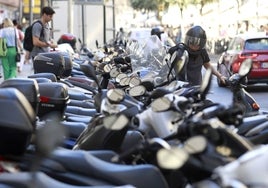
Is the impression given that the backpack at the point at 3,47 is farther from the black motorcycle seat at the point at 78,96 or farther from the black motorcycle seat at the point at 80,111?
the black motorcycle seat at the point at 80,111

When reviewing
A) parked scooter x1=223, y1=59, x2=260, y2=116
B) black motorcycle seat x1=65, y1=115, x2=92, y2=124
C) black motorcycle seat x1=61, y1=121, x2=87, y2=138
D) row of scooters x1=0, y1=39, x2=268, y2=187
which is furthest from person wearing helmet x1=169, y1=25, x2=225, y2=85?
row of scooters x1=0, y1=39, x2=268, y2=187

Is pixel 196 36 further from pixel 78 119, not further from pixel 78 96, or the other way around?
pixel 78 119

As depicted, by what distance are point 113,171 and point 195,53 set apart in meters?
5.05

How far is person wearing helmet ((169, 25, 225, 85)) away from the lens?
803 cm

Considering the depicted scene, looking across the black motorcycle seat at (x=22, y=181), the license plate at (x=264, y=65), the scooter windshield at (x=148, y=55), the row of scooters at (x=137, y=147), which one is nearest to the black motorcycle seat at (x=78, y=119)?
the row of scooters at (x=137, y=147)

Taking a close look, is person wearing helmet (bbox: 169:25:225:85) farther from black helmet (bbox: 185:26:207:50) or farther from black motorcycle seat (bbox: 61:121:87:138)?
black motorcycle seat (bbox: 61:121:87:138)

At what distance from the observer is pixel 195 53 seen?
8.40 m

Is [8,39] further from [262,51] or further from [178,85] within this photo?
[178,85]

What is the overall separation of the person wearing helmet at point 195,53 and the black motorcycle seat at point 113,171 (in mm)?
4479

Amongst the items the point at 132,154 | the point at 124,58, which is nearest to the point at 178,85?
the point at 132,154

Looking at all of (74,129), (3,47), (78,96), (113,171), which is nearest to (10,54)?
(3,47)

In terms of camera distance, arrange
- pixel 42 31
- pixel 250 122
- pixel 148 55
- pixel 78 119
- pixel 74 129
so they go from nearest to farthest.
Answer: pixel 250 122 → pixel 74 129 → pixel 78 119 → pixel 148 55 → pixel 42 31

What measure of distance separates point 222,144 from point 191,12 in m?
56.5

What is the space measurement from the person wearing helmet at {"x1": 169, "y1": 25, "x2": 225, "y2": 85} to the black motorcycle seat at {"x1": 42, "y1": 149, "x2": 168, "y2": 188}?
448 cm
